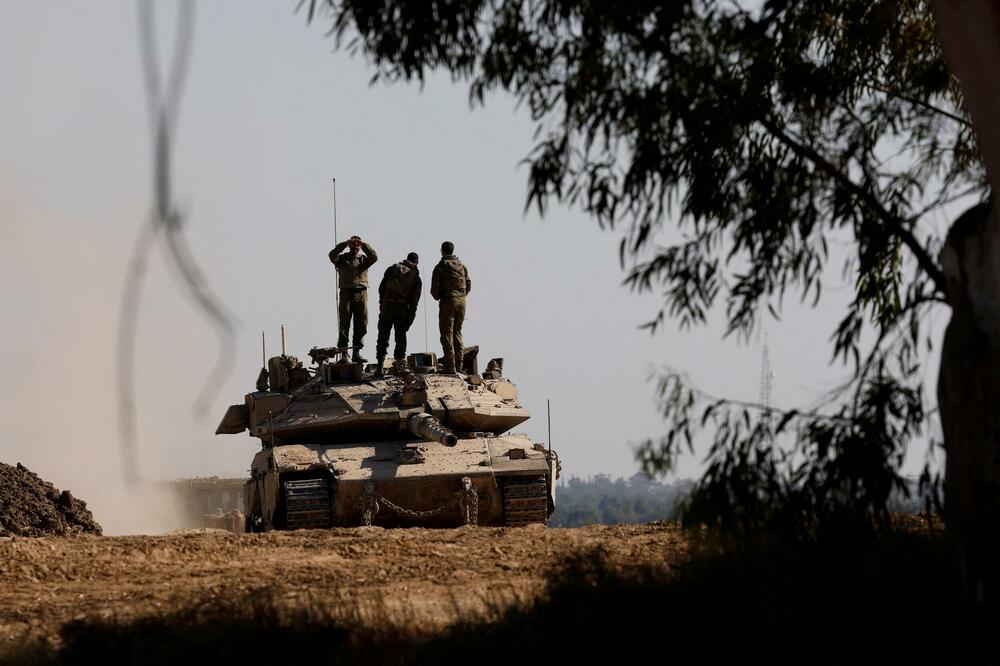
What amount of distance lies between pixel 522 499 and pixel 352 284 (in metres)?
4.27

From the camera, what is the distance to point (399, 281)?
65.3ft

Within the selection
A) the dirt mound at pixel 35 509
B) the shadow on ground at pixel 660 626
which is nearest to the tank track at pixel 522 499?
the shadow on ground at pixel 660 626

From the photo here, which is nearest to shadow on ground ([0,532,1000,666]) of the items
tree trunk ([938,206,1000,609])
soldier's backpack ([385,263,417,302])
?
tree trunk ([938,206,1000,609])

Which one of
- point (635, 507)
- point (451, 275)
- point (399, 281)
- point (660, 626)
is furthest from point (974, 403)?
point (635, 507)

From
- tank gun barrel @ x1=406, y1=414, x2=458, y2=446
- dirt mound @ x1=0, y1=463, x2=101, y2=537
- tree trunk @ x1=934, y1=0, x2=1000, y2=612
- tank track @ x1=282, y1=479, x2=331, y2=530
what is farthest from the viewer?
dirt mound @ x1=0, y1=463, x2=101, y2=537

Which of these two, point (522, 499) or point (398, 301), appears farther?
point (398, 301)

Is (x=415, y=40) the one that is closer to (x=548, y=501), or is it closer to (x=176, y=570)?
(x=176, y=570)

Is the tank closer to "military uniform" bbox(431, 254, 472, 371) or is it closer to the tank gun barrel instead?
the tank gun barrel

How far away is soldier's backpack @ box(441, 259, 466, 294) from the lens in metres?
19.5

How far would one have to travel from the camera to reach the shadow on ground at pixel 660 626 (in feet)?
28.3

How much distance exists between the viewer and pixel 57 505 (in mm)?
22531

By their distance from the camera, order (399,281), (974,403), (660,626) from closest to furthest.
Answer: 1. (974,403)
2. (660,626)
3. (399,281)

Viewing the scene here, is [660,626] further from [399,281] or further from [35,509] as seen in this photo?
[35,509]

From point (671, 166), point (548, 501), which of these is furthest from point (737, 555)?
point (548, 501)
